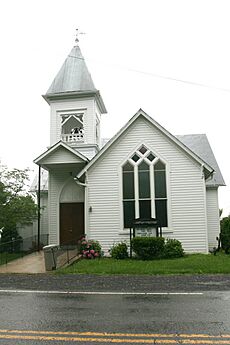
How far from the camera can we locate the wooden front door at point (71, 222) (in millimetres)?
20078

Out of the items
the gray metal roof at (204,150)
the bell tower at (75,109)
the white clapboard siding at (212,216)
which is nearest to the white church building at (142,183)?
the bell tower at (75,109)

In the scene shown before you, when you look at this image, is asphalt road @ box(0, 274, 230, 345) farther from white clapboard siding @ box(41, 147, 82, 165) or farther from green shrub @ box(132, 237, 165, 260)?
white clapboard siding @ box(41, 147, 82, 165)

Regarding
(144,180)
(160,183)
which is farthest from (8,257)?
(160,183)

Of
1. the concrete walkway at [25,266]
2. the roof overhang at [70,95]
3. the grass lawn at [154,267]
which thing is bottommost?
the concrete walkway at [25,266]

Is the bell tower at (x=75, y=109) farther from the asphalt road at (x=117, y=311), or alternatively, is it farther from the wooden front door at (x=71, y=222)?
the asphalt road at (x=117, y=311)

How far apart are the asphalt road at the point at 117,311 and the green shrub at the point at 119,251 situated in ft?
15.5

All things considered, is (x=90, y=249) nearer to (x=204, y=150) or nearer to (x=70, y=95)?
(x=70, y=95)

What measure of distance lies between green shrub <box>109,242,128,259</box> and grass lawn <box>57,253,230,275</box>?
1.26 meters

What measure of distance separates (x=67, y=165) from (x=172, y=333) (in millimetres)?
14560

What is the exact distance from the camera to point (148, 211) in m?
16.8

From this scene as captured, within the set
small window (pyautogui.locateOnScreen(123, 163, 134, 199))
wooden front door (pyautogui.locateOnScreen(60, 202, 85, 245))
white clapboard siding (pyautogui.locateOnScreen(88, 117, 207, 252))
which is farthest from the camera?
wooden front door (pyautogui.locateOnScreen(60, 202, 85, 245))

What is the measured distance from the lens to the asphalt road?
16.9ft

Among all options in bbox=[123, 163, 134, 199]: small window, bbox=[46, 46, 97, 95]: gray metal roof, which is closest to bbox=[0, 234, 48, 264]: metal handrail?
bbox=[123, 163, 134, 199]: small window

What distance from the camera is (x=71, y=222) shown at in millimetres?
20203
